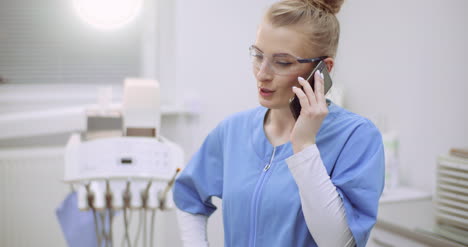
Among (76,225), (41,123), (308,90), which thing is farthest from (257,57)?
(41,123)

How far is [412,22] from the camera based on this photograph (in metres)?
2.33

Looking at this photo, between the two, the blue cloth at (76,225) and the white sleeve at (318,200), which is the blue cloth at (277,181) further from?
the blue cloth at (76,225)

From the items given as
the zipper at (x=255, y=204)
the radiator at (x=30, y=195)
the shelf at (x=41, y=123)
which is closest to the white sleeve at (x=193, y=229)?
the zipper at (x=255, y=204)

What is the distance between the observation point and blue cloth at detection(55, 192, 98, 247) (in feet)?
5.61

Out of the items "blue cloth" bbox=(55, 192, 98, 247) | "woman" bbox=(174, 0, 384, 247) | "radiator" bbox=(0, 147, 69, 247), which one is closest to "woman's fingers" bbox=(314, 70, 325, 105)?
"woman" bbox=(174, 0, 384, 247)

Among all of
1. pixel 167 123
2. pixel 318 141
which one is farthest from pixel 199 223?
pixel 167 123

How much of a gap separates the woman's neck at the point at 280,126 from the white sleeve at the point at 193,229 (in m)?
0.29

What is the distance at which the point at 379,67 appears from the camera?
2555 millimetres

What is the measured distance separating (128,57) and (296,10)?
176 centimetres

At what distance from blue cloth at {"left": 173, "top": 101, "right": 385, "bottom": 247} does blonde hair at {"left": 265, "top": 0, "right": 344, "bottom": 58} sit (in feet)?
0.51

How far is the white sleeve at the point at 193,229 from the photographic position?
4.22 feet

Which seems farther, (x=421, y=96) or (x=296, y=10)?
(x=421, y=96)

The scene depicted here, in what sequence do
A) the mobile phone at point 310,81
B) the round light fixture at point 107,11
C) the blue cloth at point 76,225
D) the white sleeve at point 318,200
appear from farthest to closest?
the round light fixture at point 107,11 < the blue cloth at point 76,225 < the mobile phone at point 310,81 < the white sleeve at point 318,200

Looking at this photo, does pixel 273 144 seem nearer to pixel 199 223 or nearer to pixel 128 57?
pixel 199 223
